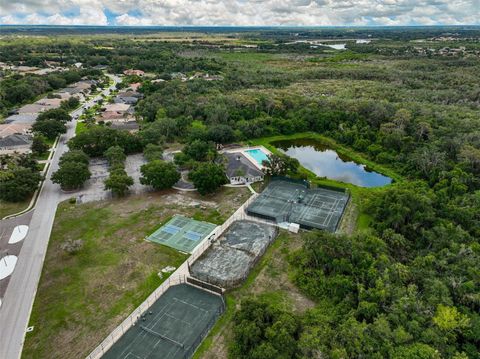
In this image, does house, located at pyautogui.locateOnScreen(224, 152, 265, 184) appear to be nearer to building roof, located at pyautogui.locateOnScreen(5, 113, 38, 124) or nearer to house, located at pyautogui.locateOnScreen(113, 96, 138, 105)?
house, located at pyautogui.locateOnScreen(113, 96, 138, 105)

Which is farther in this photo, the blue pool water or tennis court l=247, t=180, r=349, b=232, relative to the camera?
the blue pool water

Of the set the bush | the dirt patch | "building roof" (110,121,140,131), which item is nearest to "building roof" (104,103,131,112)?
"building roof" (110,121,140,131)

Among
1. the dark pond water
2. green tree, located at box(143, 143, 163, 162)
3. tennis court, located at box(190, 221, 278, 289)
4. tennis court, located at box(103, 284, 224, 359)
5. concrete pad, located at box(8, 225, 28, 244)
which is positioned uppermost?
green tree, located at box(143, 143, 163, 162)

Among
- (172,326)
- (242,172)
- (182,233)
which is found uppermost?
(242,172)

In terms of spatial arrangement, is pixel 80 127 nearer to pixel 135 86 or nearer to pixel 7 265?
pixel 135 86

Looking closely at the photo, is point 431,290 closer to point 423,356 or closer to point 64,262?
point 423,356

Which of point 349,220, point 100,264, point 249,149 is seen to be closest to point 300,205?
point 349,220

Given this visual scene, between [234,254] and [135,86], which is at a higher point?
[234,254]

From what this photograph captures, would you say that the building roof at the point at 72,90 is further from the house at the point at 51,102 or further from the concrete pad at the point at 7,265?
the concrete pad at the point at 7,265
